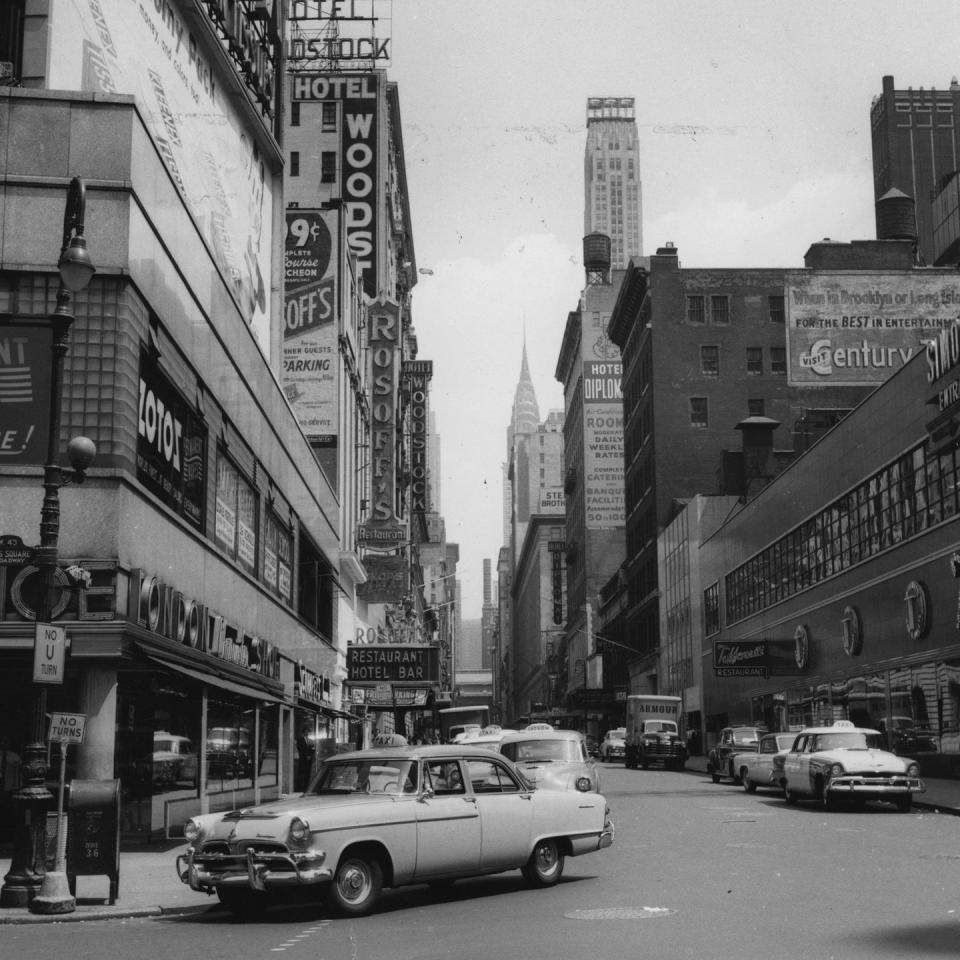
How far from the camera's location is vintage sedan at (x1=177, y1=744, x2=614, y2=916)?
12.3 metres

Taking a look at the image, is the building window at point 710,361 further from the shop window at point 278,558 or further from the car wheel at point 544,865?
the car wheel at point 544,865

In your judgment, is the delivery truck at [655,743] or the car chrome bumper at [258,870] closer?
the car chrome bumper at [258,870]

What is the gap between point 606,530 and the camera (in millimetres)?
134625

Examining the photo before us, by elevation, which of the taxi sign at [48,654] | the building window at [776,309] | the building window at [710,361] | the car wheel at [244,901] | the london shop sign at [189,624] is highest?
the building window at [776,309]

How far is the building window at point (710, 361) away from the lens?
89312 mm

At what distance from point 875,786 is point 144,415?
1488 centimetres

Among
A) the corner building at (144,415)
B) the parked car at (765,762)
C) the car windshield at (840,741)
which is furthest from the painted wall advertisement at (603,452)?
the car windshield at (840,741)

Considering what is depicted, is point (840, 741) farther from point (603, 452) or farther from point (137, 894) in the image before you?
point (603, 452)

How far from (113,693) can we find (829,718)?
3632 cm

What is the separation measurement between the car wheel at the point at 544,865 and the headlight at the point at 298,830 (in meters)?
3.17

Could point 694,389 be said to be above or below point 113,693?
above

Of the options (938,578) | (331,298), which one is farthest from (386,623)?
(938,578)

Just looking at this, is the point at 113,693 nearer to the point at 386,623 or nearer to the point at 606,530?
the point at 386,623

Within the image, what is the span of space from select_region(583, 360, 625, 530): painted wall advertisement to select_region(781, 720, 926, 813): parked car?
106 meters
